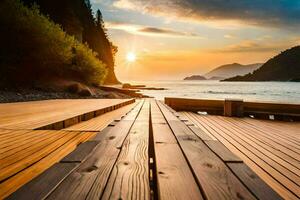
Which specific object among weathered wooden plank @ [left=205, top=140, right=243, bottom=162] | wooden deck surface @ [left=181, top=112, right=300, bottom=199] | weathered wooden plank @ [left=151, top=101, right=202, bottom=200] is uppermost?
weathered wooden plank @ [left=151, top=101, right=202, bottom=200]

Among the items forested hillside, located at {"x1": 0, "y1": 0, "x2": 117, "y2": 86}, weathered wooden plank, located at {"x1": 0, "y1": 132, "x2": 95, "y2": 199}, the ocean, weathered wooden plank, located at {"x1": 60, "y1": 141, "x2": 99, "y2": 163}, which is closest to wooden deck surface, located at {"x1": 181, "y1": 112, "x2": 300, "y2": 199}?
weathered wooden plank, located at {"x1": 60, "y1": 141, "x2": 99, "y2": 163}

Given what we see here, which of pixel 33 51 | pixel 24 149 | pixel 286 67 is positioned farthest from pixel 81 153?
pixel 286 67

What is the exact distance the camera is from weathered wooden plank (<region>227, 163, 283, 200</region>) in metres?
1.42

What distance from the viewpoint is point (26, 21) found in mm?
21359

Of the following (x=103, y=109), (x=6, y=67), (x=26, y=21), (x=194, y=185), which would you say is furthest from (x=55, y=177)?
(x=26, y=21)

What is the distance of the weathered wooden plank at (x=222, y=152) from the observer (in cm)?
209

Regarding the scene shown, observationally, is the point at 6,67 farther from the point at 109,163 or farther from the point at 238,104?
the point at 109,163

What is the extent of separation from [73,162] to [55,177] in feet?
1.04

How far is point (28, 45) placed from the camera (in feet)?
71.7

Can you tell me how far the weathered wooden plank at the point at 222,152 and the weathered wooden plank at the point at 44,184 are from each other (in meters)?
1.12

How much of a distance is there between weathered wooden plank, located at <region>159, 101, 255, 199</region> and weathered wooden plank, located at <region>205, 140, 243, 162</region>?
0.05 m

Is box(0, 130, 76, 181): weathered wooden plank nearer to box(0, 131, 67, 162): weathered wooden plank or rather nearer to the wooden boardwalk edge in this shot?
box(0, 131, 67, 162): weathered wooden plank

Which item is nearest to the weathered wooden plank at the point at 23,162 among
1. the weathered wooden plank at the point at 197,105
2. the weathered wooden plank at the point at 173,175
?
the weathered wooden plank at the point at 173,175

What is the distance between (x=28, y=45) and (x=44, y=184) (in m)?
22.7
